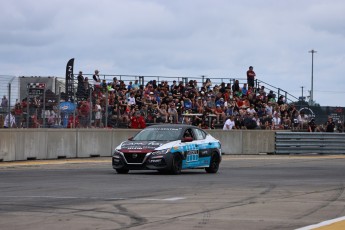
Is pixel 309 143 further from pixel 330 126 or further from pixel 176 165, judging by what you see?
pixel 176 165

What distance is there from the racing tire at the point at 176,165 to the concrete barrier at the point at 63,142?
7.85 meters

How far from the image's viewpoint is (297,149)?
40125 mm

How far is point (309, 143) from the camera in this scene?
40.4m

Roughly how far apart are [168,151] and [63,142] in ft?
32.3

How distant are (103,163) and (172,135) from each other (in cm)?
670

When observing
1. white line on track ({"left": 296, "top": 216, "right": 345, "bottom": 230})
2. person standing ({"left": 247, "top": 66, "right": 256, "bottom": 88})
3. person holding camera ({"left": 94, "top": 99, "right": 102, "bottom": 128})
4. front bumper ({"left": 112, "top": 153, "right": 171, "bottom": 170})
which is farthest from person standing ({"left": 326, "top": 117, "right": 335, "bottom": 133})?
white line on track ({"left": 296, "top": 216, "right": 345, "bottom": 230})

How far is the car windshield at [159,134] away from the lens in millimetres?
22992

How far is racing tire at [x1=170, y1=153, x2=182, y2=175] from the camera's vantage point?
72.9ft

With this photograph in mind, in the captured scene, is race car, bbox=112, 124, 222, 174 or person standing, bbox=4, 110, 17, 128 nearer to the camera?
race car, bbox=112, 124, 222, 174

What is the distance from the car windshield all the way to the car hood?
527 millimetres

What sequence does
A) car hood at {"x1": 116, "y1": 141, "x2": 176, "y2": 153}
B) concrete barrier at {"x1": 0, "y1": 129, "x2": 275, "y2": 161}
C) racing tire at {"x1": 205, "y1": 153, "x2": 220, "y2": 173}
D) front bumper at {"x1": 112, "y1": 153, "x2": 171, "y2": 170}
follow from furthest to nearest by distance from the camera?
concrete barrier at {"x1": 0, "y1": 129, "x2": 275, "y2": 161}, racing tire at {"x1": 205, "y1": 153, "x2": 220, "y2": 173}, car hood at {"x1": 116, "y1": 141, "x2": 176, "y2": 153}, front bumper at {"x1": 112, "y1": 153, "x2": 171, "y2": 170}

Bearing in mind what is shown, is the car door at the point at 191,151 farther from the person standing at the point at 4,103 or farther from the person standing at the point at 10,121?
the person standing at the point at 10,121

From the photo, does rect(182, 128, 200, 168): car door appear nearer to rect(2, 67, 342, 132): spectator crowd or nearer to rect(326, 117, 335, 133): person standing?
rect(2, 67, 342, 132): spectator crowd

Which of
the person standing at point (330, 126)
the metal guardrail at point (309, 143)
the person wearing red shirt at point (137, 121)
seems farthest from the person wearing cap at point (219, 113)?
the person standing at point (330, 126)
